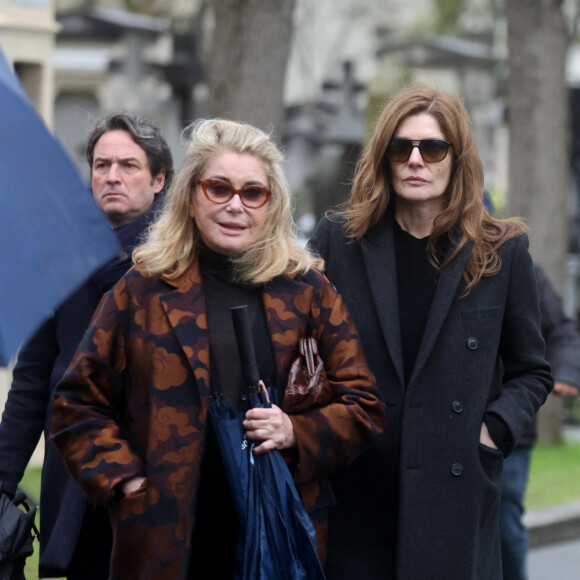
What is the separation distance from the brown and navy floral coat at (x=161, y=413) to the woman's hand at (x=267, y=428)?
51 mm

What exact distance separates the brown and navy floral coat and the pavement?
17.6 feet

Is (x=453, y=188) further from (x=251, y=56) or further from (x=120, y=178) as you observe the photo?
(x=251, y=56)

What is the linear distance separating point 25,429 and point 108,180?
2.65 feet

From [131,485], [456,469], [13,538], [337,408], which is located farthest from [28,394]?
[456,469]

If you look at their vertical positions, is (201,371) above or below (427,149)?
below

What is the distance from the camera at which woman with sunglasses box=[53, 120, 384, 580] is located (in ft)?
11.1

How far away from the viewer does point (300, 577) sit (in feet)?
10.9

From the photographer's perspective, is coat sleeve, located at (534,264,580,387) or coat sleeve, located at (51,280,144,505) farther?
coat sleeve, located at (534,264,580,387)

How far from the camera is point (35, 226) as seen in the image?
3.16 m

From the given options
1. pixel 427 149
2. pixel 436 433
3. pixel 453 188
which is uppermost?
pixel 427 149

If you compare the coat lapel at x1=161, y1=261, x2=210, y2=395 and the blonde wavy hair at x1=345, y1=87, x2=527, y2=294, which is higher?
the blonde wavy hair at x1=345, y1=87, x2=527, y2=294

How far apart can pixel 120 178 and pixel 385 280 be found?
885 mm

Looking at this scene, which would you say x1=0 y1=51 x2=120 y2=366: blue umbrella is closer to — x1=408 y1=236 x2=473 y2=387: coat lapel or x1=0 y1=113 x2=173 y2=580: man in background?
x1=0 y1=113 x2=173 y2=580: man in background

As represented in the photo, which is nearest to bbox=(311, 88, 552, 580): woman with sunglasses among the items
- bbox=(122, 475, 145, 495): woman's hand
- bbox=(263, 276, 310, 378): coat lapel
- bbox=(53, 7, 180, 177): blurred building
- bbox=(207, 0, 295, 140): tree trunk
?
bbox=(263, 276, 310, 378): coat lapel
